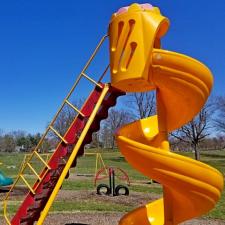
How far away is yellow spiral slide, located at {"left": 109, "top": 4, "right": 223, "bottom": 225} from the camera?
5.24 m

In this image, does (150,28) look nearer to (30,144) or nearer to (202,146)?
(202,146)

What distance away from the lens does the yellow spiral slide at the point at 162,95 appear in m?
5.24

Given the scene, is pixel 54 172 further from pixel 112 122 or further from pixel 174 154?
pixel 112 122

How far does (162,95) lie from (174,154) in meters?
1.05

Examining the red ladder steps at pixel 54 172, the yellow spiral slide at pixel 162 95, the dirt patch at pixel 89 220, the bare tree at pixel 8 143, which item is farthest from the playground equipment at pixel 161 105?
the bare tree at pixel 8 143

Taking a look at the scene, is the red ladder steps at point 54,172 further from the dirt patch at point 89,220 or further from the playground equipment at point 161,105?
the dirt patch at point 89,220

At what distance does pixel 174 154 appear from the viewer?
525 centimetres

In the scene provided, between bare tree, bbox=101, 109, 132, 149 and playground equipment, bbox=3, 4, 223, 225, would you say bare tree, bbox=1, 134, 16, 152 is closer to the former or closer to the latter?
bare tree, bbox=101, 109, 132, 149

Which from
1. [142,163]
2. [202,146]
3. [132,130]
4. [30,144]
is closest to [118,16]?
[132,130]

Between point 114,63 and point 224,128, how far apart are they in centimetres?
4969

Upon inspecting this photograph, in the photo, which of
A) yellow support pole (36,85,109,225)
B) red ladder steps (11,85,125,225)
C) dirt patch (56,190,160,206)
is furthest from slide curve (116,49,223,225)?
dirt patch (56,190,160,206)

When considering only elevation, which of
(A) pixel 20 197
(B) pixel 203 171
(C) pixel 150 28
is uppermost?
(C) pixel 150 28

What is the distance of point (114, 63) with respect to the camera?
5.71 m

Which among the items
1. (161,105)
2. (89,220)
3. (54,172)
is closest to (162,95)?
(161,105)
